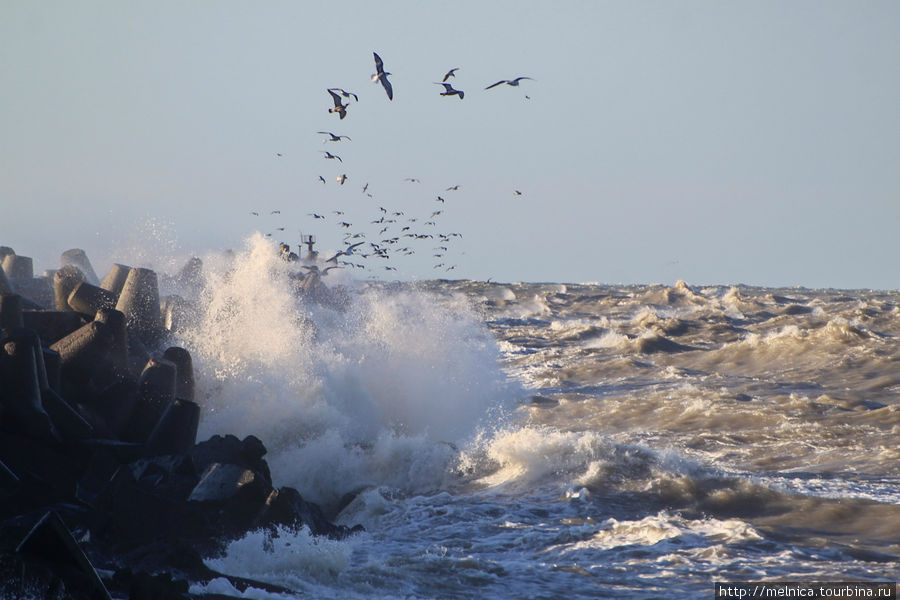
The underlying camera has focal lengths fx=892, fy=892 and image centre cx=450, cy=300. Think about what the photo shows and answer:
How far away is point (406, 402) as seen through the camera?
55.3 feet

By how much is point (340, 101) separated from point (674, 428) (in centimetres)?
702

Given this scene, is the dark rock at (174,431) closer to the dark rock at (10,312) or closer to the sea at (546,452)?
the sea at (546,452)

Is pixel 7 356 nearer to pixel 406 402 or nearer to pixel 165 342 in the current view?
pixel 165 342

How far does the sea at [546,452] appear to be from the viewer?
7.21 m

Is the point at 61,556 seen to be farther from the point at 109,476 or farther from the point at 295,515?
the point at 109,476

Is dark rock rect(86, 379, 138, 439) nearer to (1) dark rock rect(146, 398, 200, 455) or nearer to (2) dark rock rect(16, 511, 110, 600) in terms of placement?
(1) dark rock rect(146, 398, 200, 455)

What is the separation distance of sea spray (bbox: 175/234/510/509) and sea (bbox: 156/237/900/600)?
0.05 m

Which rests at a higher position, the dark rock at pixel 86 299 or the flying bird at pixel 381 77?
the flying bird at pixel 381 77

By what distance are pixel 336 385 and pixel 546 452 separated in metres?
4.69

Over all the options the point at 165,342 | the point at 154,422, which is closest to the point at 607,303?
the point at 165,342

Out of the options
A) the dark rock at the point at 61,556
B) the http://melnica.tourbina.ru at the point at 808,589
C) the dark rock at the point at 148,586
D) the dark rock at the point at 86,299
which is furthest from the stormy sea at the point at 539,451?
the dark rock at the point at 86,299

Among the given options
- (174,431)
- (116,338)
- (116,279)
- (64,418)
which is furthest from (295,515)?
(116,279)

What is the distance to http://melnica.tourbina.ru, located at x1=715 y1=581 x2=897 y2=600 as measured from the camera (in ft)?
21.4

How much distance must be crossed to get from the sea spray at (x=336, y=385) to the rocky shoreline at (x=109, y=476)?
6.45 feet
